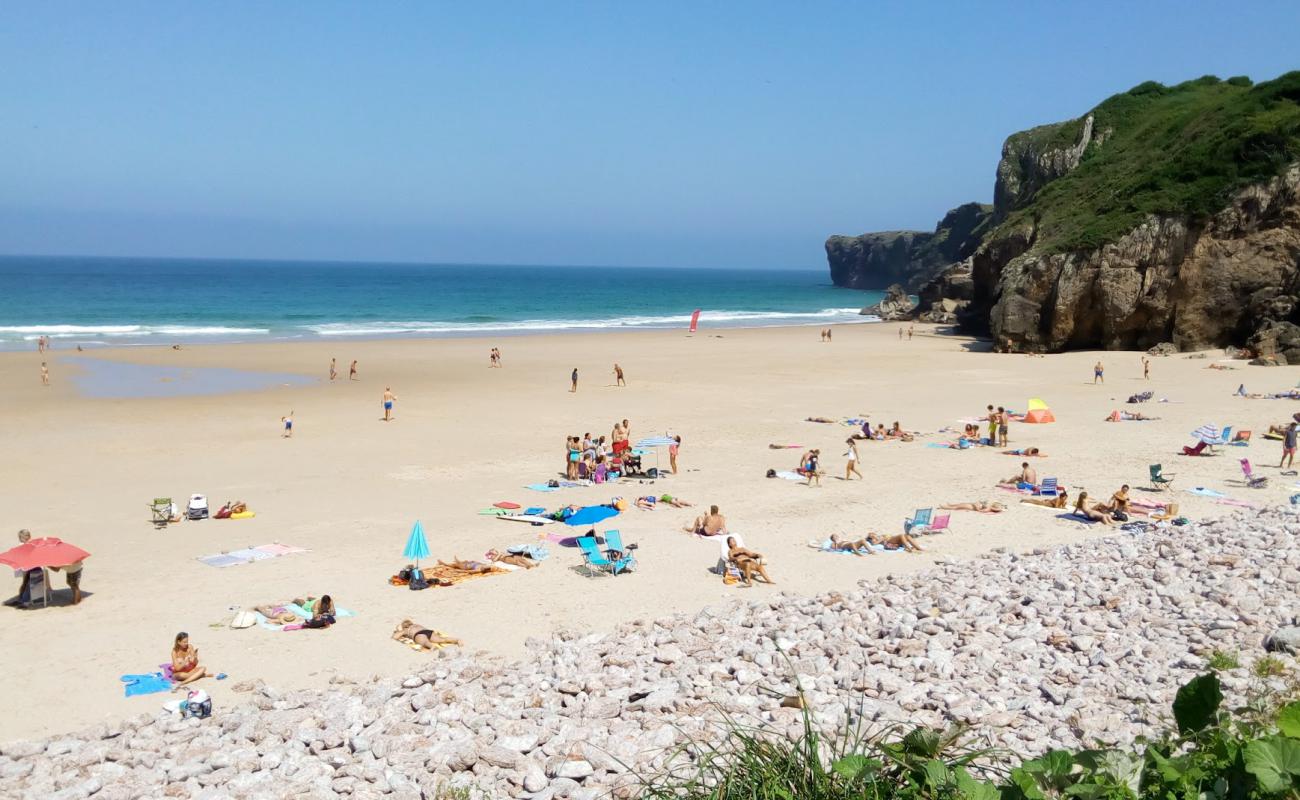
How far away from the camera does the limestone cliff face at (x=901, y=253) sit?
13338 centimetres

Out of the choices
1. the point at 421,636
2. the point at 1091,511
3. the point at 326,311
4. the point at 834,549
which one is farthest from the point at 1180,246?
the point at 326,311

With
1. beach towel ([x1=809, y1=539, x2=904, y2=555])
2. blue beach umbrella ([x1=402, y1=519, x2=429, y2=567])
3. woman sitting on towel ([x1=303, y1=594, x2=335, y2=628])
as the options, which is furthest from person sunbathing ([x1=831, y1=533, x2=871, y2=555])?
woman sitting on towel ([x1=303, y1=594, x2=335, y2=628])

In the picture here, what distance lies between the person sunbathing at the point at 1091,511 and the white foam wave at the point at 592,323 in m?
49.4

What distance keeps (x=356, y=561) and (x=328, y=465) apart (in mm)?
7624

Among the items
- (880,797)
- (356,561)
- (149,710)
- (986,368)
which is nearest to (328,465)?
(356,561)

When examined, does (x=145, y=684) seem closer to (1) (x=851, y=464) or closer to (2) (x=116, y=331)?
(1) (x=851, y=464)

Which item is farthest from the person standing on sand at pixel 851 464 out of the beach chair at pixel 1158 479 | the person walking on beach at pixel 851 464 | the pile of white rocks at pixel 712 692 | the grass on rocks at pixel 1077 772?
the grass on rocks at pixel 1077 772

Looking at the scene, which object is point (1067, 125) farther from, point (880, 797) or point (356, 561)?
point (880, 797)

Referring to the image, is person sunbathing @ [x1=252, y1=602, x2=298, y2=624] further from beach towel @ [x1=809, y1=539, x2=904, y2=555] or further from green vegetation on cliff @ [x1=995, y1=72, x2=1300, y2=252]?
green vegetation on cliff @ [x1=995, y1=72, x2=1300, y2=252]

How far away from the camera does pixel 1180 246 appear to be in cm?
4112

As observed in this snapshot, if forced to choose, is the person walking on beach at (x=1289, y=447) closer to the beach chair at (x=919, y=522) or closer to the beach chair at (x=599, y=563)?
the beach chair at (x=919, y=522)

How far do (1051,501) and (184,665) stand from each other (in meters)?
13.1

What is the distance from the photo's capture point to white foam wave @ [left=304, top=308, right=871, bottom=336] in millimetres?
62469

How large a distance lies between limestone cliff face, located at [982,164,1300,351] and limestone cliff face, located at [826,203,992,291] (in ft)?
266
